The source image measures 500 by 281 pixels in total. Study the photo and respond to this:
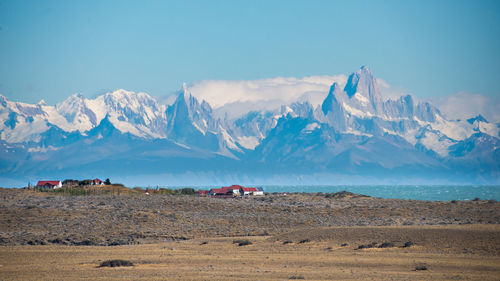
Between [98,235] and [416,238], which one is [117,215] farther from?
[416,238]

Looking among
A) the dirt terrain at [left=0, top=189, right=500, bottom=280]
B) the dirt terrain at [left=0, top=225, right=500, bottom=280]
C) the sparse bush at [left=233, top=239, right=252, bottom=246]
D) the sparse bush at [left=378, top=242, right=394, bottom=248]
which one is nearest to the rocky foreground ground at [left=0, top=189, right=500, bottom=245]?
the dirt terrain at [left=0, top=189, right=500, bottom=280]

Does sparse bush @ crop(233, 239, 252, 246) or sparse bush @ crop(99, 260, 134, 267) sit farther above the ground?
sparse bush @ crop(233, 239, 252, 246)

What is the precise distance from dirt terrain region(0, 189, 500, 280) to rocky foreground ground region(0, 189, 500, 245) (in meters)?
0.11

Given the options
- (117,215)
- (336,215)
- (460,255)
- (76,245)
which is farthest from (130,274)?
(336,215)

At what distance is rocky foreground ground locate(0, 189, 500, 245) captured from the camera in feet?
201

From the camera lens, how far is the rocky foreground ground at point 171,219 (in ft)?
201

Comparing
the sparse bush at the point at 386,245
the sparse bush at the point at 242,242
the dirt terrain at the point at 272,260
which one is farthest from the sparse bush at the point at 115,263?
the sparse bush at the point at 386,245

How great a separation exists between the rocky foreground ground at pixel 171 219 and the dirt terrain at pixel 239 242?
0.11m

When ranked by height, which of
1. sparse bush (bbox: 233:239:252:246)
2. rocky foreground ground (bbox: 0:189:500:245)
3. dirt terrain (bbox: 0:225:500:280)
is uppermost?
rocky foreground ground (bbox: 0:189:500:245)

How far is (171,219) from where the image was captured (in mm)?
71750

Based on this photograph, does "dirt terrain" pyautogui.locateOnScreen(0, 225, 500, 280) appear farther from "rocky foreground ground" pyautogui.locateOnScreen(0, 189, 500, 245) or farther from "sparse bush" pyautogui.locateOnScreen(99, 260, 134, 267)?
"rocky foreground ground" pyautogui.locateOnScreen(0, 189, 500, 245)

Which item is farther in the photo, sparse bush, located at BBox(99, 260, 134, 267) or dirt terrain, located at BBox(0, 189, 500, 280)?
sparse bush, located at BBox(99, 260, 134, 267)

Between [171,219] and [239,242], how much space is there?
60.4 feet

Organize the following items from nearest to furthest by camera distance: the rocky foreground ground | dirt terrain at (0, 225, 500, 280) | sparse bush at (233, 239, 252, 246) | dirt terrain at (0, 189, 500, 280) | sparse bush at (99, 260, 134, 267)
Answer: dirt terrain at (0, 225, 500, 280) → dirt terrain at (0, 189, 500, 280) → sparse bush at (99, 260, 134, 267) → sparse bush at (233, 239, 252, 246) → the rocky foreground ground
